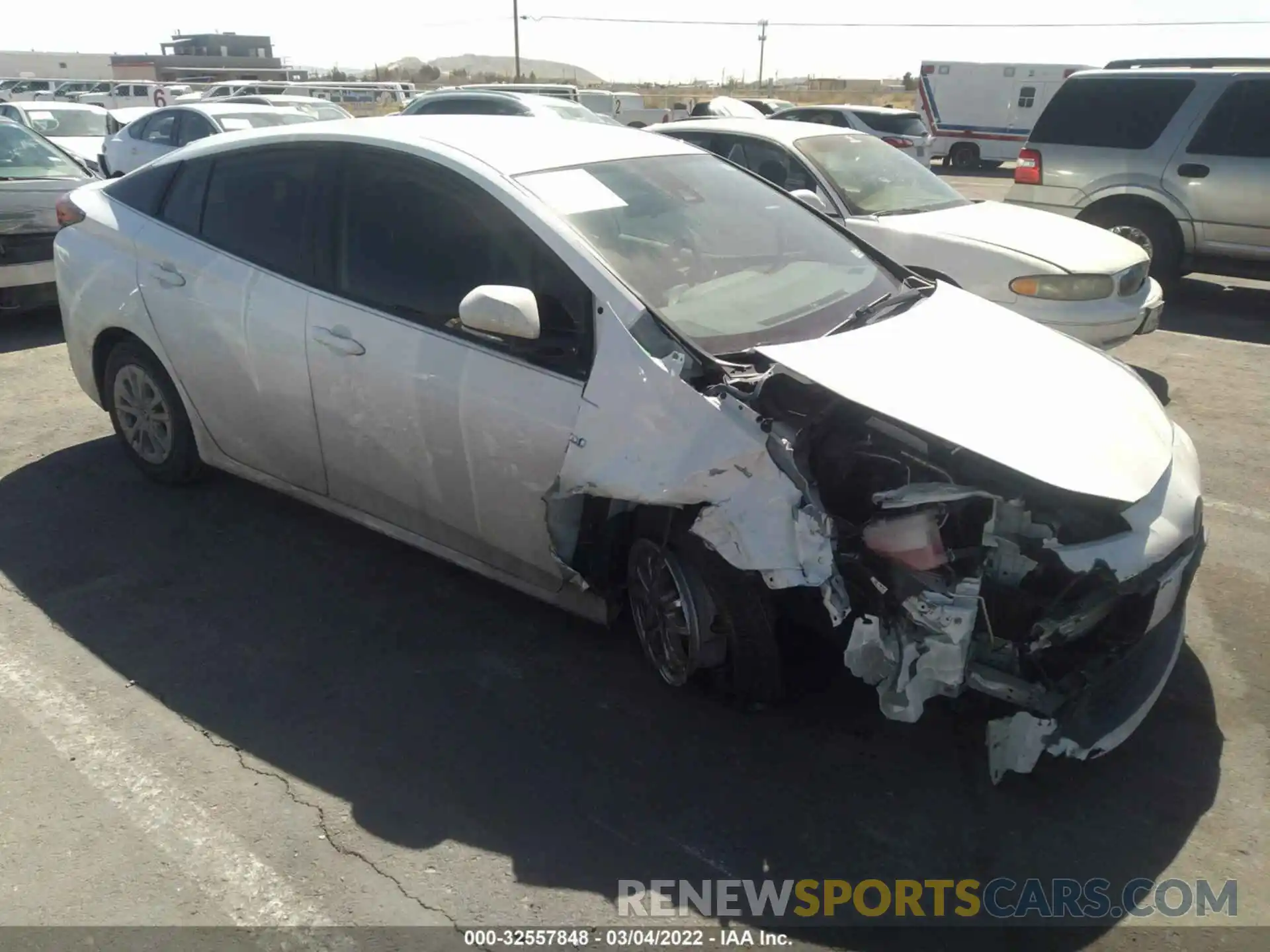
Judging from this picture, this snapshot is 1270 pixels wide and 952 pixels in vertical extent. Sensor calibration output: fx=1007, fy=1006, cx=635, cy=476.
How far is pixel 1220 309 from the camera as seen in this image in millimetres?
9414

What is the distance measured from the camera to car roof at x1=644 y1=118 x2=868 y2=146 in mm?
7328

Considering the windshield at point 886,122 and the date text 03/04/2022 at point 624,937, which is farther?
the windshield at point 886,122

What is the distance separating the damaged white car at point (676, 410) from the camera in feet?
9.34

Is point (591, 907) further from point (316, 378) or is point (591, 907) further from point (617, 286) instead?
point (316, 378)

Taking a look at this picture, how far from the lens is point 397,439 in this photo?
146 inches

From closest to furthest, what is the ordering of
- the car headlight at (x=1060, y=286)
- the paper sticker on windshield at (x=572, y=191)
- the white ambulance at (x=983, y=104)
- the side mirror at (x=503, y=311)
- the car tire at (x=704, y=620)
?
the car tire at (x=704, y=620) < the side mirror at (x=503, y=311) < the paper sticker on windshield at (x=572, y=191) < the car headlight at (x=1060, y=286) < the white ambulance at (x=983, y=104)

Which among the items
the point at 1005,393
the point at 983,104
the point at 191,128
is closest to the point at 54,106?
the point at 191,128

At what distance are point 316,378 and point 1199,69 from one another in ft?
29.4

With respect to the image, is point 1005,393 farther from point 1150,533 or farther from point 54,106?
point 54,106

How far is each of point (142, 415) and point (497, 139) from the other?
2306 millimetres

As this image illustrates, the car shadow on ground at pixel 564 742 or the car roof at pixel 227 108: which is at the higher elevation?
the car roof at pixel 227 108

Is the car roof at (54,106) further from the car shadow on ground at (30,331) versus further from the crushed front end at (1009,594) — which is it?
the crushed front end at (1009,594)

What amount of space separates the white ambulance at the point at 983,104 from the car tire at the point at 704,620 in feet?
81.8

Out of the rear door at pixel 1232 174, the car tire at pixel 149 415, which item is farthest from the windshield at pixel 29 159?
the rear door at pixel 1232 174
